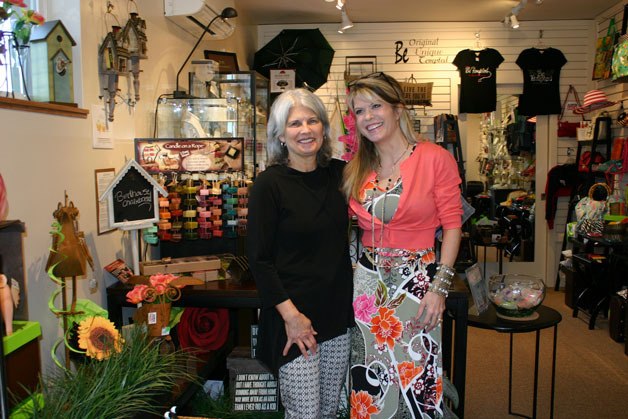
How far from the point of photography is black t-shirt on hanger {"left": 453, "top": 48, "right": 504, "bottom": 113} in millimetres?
6594

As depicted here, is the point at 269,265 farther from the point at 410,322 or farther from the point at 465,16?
the point at 465,16

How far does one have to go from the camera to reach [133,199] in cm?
262

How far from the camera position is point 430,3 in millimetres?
5867

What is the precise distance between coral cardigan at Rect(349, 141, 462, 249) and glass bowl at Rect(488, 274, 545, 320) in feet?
2.77

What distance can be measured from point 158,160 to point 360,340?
158 centimetres

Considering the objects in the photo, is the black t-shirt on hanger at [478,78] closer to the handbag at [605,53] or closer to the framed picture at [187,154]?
the handbag at [605,53]

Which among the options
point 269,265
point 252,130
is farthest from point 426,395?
point 252,130

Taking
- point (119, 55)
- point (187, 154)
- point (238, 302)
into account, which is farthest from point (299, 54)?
point (238, 302)

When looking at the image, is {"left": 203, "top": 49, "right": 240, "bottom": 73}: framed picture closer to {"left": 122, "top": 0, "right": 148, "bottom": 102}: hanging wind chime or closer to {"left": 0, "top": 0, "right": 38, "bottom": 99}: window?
{"left": 122, "top": 0, "right": 148, "bottom": 102}: hanging wind chime

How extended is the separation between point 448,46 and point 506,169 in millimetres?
1666

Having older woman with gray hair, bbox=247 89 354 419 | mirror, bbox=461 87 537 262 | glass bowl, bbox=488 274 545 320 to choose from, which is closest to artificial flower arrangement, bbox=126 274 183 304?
older woman with gray hair, bbox=247 89 354 419

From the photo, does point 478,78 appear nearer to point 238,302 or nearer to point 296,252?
point 238,302

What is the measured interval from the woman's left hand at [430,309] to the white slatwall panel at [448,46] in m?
5.13

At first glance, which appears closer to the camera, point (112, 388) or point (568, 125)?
point (112, 388)
